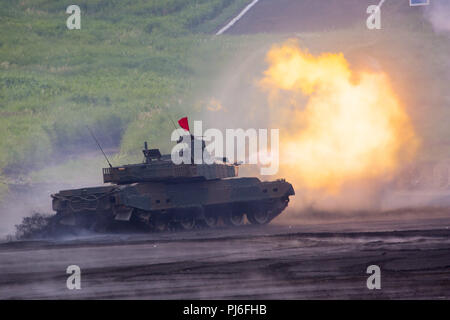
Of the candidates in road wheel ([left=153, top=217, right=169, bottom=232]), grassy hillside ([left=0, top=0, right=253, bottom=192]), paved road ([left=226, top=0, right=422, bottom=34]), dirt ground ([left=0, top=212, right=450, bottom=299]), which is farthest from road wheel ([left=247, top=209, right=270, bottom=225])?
paved road ([left=226, top=0, right=422, bottom=34])

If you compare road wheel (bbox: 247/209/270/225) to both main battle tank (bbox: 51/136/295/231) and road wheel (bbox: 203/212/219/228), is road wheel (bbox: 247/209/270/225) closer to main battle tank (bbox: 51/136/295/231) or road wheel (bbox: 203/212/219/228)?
main battle tank (bbox: 51/136/295/231)

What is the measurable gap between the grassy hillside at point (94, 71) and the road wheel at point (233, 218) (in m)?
16.6

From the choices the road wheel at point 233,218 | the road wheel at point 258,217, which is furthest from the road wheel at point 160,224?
the road wheel at point 258,217

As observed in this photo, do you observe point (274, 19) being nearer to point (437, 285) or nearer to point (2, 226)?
point (2, 226)

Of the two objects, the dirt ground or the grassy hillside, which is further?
the grassy hillside

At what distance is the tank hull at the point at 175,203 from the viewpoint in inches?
1200

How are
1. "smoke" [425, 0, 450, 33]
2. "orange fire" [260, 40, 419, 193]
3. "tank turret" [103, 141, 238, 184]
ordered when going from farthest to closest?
"smoke" [425, 0, 450, 33] → "orange fire" [260, 40, 419, 193] → "tank turret" [103, 141, 238, 184]

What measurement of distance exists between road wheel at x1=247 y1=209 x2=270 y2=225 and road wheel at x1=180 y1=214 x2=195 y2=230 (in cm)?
275

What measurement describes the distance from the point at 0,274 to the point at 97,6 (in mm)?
57000

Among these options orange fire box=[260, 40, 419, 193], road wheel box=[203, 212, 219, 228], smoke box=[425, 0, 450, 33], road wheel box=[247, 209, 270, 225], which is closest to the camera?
road wheel box=[203, 212, 219, 228]

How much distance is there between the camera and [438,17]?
67375mm

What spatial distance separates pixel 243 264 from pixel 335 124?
20.9 meters

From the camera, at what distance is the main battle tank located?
100 feet
